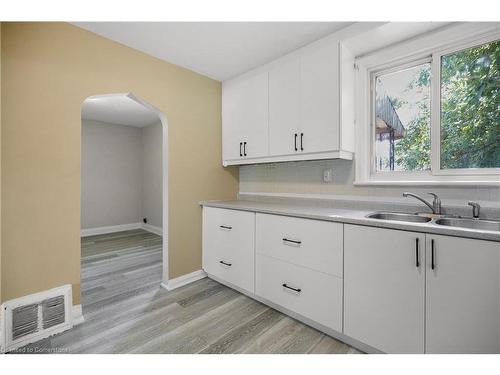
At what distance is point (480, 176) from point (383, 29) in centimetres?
121

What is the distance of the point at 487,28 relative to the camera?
153 cm

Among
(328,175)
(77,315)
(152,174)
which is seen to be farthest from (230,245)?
(152,174)

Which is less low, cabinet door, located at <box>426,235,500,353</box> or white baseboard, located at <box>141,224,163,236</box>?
cabinet door, located at <box>426,235,500,353</box>

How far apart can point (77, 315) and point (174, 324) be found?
75 cm

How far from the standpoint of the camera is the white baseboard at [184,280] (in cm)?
235

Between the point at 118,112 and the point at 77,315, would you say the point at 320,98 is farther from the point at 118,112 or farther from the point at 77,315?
the point at 118,112

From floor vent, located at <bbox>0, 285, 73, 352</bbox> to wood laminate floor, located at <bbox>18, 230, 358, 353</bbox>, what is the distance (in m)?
0.06

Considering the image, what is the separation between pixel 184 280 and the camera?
2461 millimetres

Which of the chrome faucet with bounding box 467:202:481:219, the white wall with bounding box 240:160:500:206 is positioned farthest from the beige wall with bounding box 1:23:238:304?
the chrome faucet with bounding box 467:202:481:219

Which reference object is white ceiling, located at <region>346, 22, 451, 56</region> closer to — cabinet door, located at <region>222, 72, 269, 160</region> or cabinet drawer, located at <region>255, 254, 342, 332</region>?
cabinet door, located at <region>222, 72, 269, 160</region>

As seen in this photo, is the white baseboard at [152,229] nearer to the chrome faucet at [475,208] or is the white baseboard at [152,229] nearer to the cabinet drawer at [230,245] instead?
the cabinet drawer at [230,245]

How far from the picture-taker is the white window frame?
5.14 ft

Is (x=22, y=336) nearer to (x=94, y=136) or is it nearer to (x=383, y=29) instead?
(x=383, y=29)

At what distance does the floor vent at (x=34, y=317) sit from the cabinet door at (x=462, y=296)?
91.6 inches
